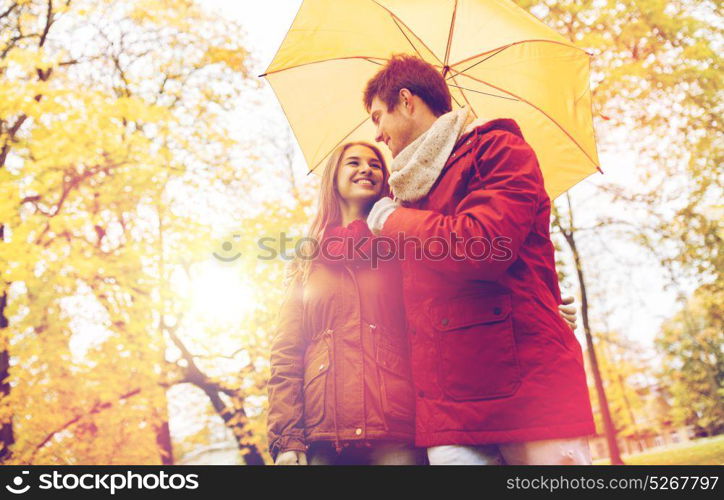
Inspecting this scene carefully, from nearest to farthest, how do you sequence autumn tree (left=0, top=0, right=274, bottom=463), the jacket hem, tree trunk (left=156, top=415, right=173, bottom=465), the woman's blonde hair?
the jacket hem, the woman's blonde hair, autumn tree (left=0, top=0, right=274, bottom=463), tree trunk (left=156, top=415, right=173, bottom=465)

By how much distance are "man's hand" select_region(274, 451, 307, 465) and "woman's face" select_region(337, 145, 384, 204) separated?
1.23 meters

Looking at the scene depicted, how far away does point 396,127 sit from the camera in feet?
6.74

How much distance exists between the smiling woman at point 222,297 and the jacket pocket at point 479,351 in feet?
26.1

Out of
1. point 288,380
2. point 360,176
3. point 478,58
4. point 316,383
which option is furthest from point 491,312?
point 478,58

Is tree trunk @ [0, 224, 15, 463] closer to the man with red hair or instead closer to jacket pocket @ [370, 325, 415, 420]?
jacket pocket @ [370, 325, 415, 420]

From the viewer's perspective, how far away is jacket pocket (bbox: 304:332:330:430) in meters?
2.18

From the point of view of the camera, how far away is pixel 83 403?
8430 millimetres

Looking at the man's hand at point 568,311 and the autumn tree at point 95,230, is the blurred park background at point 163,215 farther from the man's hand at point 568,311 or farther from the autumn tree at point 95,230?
the man's hand at point 568,311

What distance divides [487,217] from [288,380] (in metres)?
1.20

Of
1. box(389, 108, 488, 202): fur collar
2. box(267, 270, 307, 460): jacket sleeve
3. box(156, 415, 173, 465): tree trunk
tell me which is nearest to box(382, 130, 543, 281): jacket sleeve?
box(389, 108, 488, 202): fur collar

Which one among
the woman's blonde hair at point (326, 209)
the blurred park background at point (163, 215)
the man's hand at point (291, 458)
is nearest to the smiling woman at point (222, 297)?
the blurred park background at point (163, 215)
